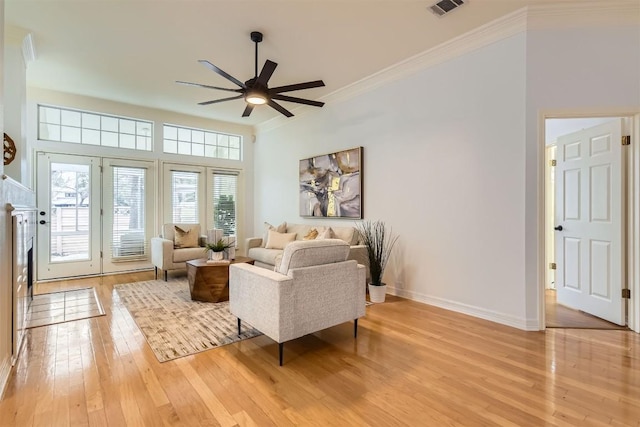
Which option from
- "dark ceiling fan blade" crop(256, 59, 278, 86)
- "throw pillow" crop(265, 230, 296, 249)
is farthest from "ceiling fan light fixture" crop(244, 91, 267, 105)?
"throw pillow" crop(265, 230, 296, 249)

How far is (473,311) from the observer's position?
329 centimetres

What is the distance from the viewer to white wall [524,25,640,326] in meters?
2.78

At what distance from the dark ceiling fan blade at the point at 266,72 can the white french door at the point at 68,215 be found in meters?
3.96

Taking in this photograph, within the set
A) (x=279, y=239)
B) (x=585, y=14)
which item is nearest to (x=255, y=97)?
(x=279, y=239)

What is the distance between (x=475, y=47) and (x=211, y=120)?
5123mm

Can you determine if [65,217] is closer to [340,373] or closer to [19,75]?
[19,75]

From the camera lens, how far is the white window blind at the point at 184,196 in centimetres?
604

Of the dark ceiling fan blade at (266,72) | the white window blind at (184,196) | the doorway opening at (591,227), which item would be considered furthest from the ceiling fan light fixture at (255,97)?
the white window blind at (184,196)

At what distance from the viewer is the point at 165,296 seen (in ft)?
13.2

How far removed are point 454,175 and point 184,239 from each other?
4.27 meters

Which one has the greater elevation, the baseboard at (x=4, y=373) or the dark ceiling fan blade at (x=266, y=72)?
the dark ceiling fan blade at (x=266, y=72)

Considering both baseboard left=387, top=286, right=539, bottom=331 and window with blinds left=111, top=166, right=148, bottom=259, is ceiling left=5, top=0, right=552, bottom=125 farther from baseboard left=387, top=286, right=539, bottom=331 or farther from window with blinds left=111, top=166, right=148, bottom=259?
baseboard left=387, top=286, right=539, bottom=331

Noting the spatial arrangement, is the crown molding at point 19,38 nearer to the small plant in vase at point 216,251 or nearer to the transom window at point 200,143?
the transom window at point 200,143

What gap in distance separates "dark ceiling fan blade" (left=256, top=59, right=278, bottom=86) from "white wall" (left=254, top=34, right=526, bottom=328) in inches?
73.9
